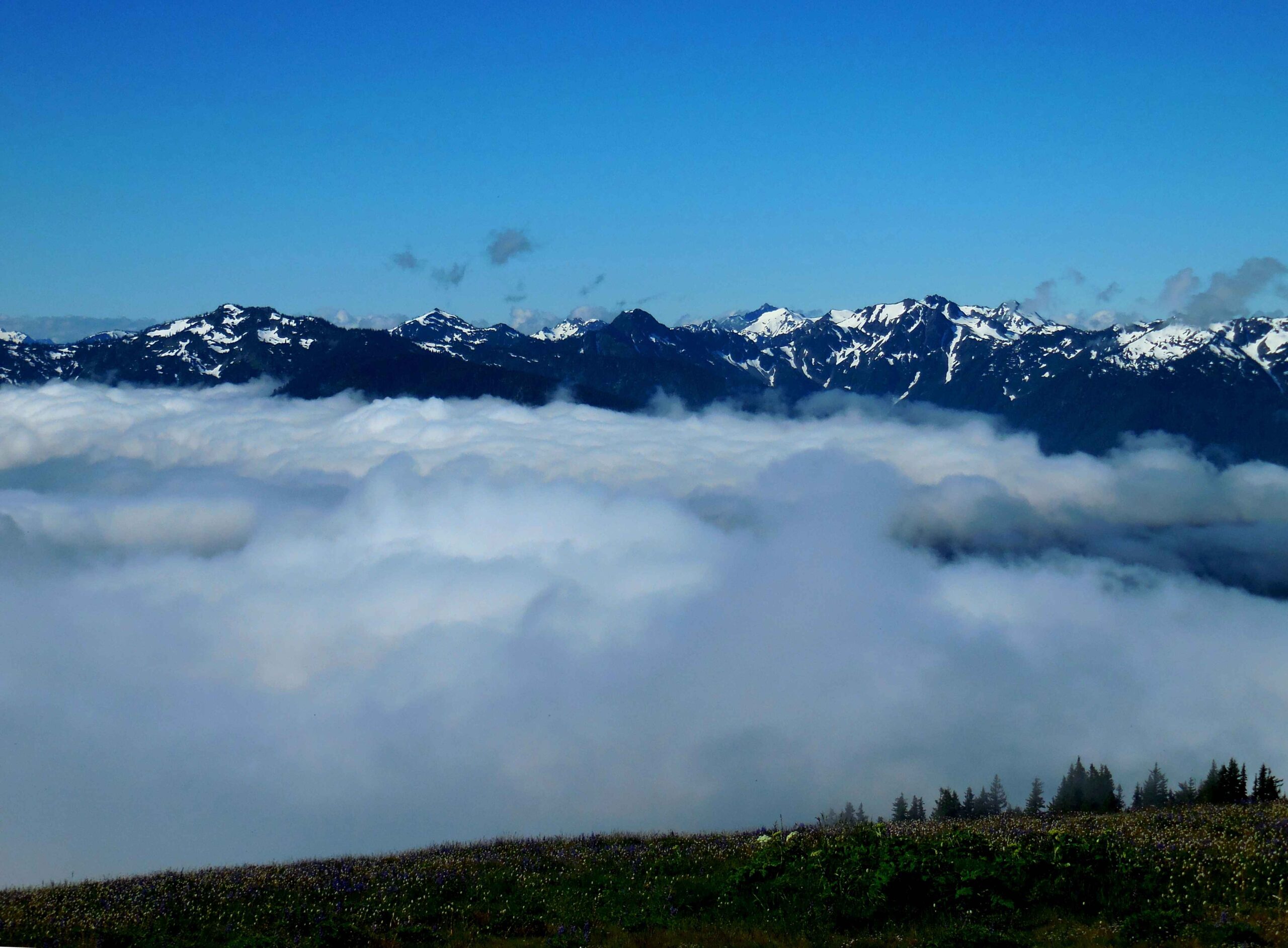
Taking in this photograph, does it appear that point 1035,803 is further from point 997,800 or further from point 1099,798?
point 1099,798

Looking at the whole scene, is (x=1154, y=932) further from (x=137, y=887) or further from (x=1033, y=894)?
(x=137, y=887)

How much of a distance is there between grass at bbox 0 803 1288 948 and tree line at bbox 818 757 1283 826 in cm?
683

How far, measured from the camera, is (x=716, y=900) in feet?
64.7

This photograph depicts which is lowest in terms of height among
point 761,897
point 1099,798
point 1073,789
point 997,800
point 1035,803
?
point 1073,789

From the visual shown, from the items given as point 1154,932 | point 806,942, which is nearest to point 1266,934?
point 1154,932

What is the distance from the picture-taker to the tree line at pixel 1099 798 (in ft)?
108

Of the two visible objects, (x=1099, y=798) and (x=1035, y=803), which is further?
(x=1035, y=803)

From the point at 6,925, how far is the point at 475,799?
621 ft

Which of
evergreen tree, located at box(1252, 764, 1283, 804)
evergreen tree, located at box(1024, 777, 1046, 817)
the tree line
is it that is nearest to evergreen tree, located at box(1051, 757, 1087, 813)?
the tree line

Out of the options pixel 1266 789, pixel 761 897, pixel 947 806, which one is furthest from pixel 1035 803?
pixel 761 897

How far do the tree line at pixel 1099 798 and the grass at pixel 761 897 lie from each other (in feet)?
22.4

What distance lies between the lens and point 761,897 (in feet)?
63.6

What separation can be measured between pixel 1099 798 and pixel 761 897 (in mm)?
27819

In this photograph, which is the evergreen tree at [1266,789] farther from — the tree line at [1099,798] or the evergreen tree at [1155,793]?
the evergreen tree at [1155,793]
